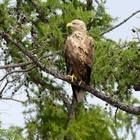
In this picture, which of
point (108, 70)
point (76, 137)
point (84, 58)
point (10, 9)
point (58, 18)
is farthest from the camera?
point (76, 137)

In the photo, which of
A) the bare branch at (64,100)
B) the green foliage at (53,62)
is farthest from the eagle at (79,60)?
the bare branch at (64,100)

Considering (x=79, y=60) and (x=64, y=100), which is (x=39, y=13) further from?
(x=79, y=60)

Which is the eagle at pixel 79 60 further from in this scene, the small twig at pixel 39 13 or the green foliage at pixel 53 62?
the small twig at pixel 39 13

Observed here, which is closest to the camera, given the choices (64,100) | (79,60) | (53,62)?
(79,60)

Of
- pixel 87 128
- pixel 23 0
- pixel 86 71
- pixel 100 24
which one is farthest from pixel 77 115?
pixel 86 71

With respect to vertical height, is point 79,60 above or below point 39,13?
below

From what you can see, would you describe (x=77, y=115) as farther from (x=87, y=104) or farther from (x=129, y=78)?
(x=129, y=78)

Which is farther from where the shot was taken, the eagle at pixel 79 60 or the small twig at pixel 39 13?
the small twig at pixel 39 13

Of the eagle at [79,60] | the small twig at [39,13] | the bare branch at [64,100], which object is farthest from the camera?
the bare branch at [64,100]

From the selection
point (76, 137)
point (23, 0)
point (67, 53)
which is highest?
point (23, 0)

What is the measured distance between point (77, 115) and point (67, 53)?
5.51 metres

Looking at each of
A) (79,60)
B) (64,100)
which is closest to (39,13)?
(64,100)

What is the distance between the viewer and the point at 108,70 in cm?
785

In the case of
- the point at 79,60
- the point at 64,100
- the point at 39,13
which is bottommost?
the point at 79,60
